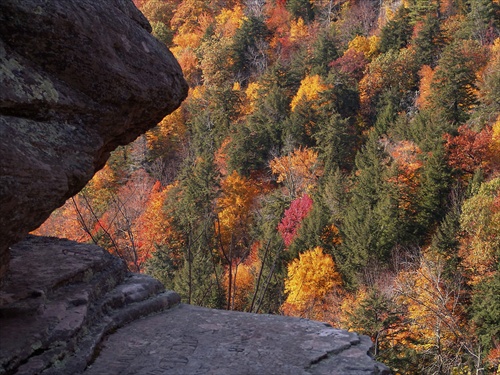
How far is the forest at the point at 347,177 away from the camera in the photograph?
23469mm

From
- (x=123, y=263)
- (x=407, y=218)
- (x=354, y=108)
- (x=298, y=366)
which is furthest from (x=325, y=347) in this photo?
(x=354, y=108)

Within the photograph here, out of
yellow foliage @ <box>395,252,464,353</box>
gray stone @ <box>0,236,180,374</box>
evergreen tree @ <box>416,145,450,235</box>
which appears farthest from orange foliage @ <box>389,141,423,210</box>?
gray stone @ <box>0,236,180,374</box>

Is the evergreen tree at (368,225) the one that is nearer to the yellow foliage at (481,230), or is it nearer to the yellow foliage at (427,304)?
the yellow foliage at (427,304)

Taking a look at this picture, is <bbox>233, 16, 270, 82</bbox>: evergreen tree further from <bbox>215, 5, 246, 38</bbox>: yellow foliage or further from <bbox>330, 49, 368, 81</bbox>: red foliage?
<bbox>330, 49, 368, 81</bbox>: red foliage

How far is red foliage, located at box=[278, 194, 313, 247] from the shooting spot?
1383 inches

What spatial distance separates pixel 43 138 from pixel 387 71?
47.9 m

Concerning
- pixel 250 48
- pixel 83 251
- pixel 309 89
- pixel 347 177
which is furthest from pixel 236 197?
pixel 83 251

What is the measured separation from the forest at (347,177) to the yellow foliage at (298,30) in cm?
26

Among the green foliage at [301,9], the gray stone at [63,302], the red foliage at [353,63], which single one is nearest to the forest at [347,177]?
the red foliage at [353,63]

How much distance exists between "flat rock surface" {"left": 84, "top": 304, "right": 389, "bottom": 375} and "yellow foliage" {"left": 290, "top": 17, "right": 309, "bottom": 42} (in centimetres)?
6283

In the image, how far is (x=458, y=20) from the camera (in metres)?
52.4

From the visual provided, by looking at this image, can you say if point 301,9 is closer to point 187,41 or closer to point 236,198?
point 187,41

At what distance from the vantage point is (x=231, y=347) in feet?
13.3

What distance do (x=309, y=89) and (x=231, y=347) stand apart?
45.5 meters
